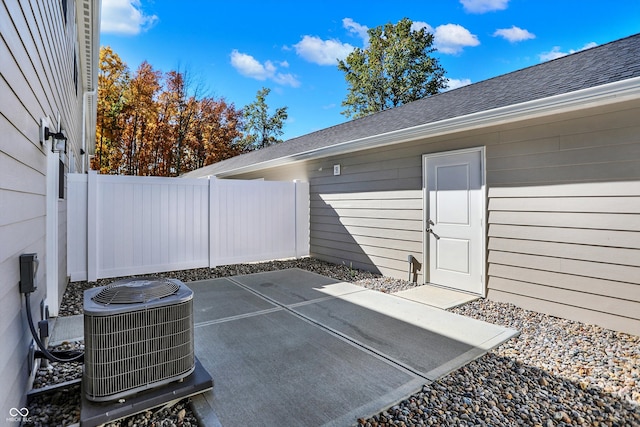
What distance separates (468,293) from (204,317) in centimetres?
349

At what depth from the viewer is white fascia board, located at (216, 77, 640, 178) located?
297cm

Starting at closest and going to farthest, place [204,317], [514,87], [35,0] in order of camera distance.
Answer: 1. [35,0]
2. [204,317]
3. [514,87]

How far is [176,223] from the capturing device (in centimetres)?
576

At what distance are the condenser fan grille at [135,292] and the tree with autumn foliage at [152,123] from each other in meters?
18.5

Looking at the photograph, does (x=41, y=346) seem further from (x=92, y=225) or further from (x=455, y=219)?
(x=455, y=219)

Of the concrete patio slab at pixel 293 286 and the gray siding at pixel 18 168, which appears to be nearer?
the gray siding at pixel 18 168

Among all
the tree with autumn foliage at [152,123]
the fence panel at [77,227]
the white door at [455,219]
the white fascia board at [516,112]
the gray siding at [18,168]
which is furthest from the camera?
the tree with autumn foliage at [152,123]

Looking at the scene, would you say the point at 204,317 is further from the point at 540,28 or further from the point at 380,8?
the point at 380,8

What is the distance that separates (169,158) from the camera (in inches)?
748

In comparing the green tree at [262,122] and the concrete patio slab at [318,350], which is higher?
the green tree at [262,122]

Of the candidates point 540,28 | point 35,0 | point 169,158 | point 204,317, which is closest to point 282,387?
point 204,317

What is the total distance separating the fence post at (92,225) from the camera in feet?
16.2

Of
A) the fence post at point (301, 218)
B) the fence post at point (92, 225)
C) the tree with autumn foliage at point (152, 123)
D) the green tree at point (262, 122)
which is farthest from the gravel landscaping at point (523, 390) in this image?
the green tree at point (262, 122)

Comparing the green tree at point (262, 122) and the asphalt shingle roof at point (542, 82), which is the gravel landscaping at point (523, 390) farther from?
the green tree at point (262, 122)
